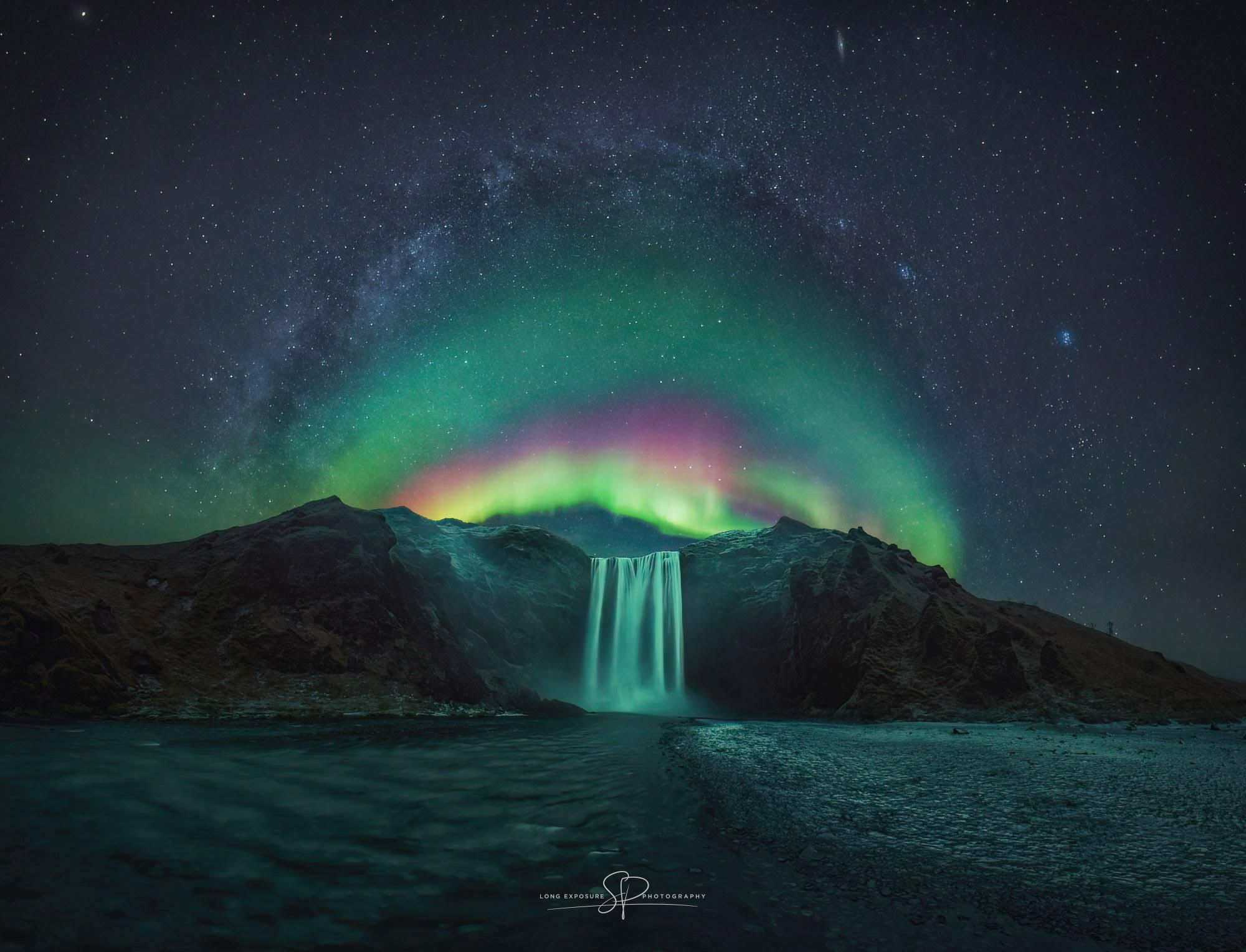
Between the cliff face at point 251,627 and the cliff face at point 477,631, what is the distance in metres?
0.11

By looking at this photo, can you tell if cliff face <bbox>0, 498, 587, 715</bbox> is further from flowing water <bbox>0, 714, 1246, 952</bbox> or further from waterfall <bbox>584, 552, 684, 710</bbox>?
waterfall <bbox>584, 552, 684, 710</bbox>

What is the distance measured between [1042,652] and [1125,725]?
9180mm

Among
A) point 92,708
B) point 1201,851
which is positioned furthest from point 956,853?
point 92,708

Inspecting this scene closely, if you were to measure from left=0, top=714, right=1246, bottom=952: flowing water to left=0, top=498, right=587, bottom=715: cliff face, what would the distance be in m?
8.66

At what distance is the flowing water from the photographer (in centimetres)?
421

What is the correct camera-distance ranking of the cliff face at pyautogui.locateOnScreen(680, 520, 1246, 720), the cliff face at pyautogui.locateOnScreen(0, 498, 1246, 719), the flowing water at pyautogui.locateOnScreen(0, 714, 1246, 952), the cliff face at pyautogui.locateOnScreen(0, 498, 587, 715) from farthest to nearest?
the cliff face at pyautogui.locateOnScreen(680, 520, 1246, 720) → the cliff face at pyautogui.locateOnScreen(0, 498, 1246, 719) → the cliff face at pyautogui.locateOnScreen(0, 498, 587, 715) → the flowing water at pyautogui.locateOnScreen(0, 714, 1246, 952)

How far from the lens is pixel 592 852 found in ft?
20.5

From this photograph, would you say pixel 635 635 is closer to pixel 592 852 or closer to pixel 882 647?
pixel 882 647
